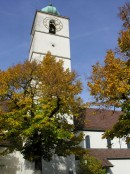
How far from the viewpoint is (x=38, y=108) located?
68.1ft

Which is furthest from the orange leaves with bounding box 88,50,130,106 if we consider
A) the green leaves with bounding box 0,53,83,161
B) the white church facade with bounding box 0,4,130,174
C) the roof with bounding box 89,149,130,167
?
the roof with bounding box 89,149,130,167

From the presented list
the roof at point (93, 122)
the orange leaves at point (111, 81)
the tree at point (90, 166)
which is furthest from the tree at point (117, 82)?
the roof at point (93, 122)

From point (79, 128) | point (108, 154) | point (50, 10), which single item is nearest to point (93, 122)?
point (79, 128)

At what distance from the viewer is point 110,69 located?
50.6 feet

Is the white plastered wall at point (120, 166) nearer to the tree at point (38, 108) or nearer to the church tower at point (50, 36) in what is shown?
the tree at point (38, 108)

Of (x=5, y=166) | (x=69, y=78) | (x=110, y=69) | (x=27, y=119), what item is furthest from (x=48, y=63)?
(x=5, y=166)

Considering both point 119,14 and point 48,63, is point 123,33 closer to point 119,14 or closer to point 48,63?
point 119,14

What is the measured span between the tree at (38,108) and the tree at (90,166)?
13.8ft

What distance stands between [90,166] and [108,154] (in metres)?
6.50

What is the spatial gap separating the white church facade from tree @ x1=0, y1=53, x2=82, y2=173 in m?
5.11

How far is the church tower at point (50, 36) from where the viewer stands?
1345 inches

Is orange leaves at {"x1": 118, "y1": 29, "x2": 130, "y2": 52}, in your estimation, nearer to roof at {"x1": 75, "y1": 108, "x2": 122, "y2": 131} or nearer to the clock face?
roof at {"x1": 75, "y1": 108, "x2": 122, "y2": 131}

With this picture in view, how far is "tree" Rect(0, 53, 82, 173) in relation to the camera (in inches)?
766

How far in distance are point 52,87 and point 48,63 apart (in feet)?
12.3
